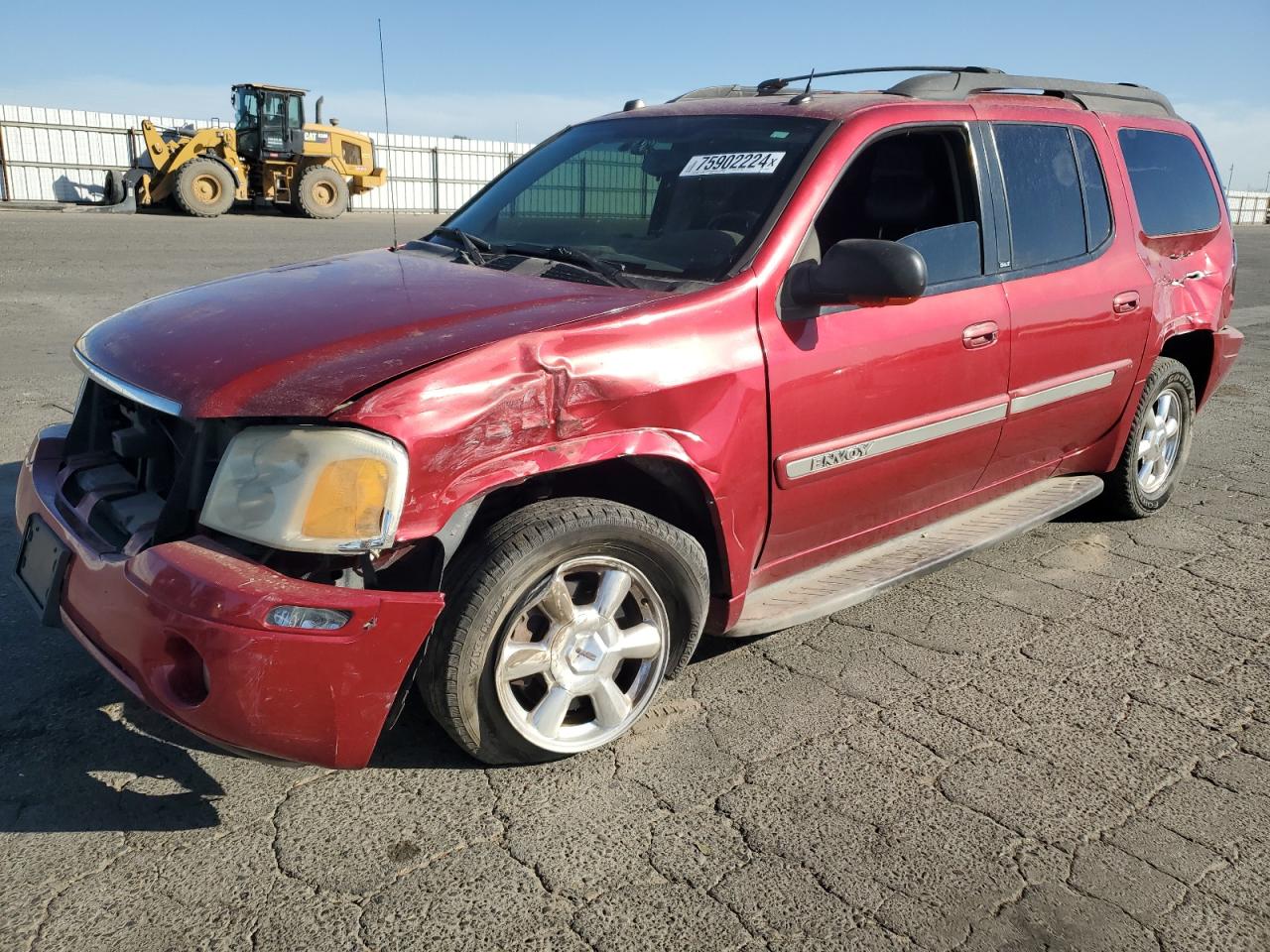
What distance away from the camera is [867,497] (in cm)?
351

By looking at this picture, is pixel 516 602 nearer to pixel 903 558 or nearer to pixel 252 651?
pixel 252 651

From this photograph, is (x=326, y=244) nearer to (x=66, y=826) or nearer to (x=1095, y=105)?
(x=1095, y=105)

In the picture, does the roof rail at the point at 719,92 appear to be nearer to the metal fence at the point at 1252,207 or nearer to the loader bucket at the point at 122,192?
the loader bucket at the point at 122,192

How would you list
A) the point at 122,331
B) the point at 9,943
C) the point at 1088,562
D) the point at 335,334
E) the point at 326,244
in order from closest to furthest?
the point at 9,943, the point at 335,334, the point at 122,331, the point at 1088,562, the point at 326,244

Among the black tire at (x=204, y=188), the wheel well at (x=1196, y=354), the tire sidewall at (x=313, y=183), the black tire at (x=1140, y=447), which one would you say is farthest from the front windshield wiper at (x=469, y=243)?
the tire sidewall at (x=313, y=183)

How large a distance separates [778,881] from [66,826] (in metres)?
1.68

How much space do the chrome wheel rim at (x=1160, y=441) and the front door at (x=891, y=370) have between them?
56.6 inches

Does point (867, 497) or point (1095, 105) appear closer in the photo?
point (867, 497)

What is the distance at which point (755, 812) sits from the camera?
269cm

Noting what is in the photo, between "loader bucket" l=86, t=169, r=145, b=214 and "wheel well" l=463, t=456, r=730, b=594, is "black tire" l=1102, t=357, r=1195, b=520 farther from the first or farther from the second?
"loader bucket" l=86, t=169, r=145, b=214

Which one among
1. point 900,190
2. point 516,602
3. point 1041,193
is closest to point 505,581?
point 516,602

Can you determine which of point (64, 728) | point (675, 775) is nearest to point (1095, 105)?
point (675, 775)

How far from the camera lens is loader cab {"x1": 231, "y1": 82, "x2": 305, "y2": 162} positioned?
22.8 metres

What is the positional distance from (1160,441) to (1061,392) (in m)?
1.23
